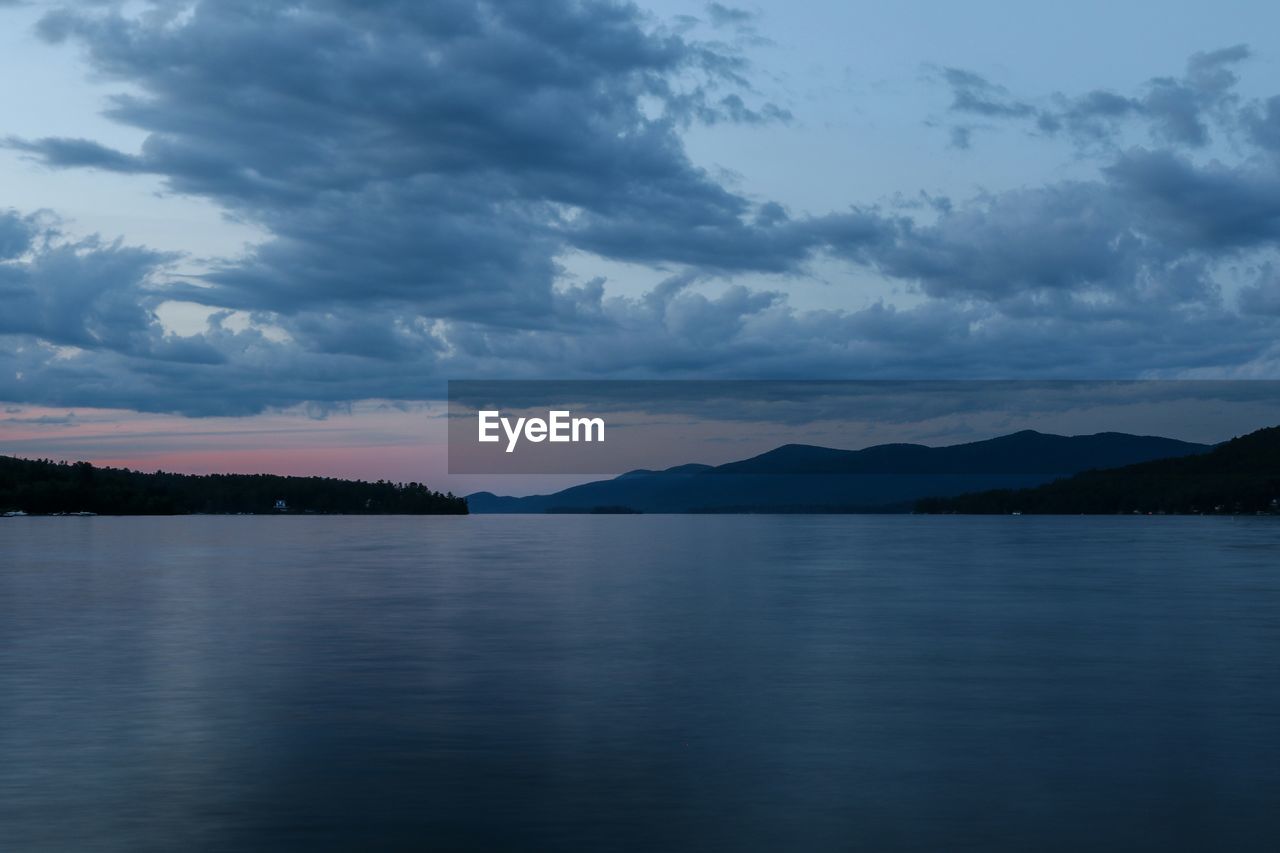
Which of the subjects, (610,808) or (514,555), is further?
(514,555)

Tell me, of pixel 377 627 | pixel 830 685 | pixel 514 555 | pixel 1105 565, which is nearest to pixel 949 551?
pixel 1105 565

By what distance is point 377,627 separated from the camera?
143 ft

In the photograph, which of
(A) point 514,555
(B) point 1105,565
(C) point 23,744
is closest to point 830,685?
(C) point 23,744

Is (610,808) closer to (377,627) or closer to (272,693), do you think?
(272,693)

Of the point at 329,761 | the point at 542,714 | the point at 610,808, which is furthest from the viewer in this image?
the point at 542,714

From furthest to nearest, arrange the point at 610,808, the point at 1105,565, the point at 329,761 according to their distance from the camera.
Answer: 1. the point at 1105,565
2. the point at 329,761
3. the point at 610,808

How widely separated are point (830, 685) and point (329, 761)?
13.7 m

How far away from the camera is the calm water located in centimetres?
1670

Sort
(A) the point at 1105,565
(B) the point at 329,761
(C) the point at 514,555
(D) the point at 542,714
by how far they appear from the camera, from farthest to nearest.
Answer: (C) the point at 514,555 < (A) the point at 1105,565 < (D) the point at 542,714 < (B) the point at 329,761

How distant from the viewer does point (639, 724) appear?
80.1ft

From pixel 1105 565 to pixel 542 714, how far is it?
73744mm

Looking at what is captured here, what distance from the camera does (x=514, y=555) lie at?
112000mm

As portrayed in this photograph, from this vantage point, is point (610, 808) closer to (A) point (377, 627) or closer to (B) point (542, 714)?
(B) point (542, 714)

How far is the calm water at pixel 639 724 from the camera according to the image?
16.7 m
